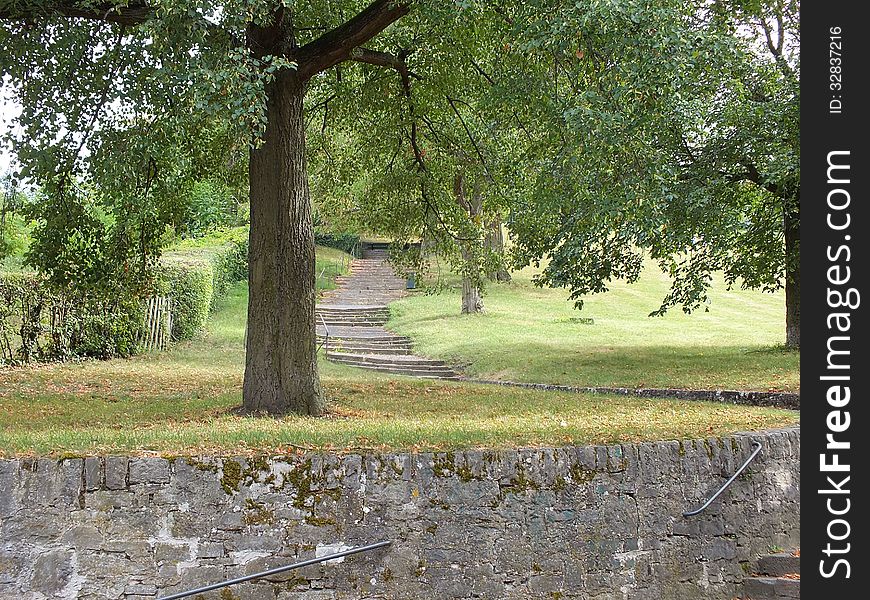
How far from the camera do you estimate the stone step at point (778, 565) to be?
7.79 metres

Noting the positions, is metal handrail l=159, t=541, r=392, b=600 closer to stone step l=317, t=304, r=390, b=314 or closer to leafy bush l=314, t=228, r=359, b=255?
stone step l=317, t=304, r=390, b=314

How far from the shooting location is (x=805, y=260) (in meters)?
6.35

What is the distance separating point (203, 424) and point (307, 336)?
1841 mm

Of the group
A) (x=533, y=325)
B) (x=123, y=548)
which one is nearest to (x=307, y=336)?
(x=123, y=548)

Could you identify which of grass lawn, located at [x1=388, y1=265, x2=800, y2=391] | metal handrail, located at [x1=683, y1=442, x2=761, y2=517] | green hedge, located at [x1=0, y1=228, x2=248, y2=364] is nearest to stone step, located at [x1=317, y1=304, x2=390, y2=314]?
grass lawn, located at [x1=388, y1=265, x2=800, y2=391]

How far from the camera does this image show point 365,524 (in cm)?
666

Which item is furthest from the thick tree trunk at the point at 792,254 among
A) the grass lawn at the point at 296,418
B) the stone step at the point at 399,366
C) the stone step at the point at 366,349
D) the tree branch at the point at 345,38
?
the stone step at the point at 366,349

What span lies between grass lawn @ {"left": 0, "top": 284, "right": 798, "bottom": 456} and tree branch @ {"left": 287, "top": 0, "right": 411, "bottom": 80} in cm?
417

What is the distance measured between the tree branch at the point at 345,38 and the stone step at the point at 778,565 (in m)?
6.75

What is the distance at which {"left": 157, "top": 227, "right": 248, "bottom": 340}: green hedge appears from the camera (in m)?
22.3

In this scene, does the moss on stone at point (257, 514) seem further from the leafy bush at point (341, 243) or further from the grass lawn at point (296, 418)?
the leafy bush at point (341, 243)

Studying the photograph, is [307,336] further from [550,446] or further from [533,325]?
[533,325]

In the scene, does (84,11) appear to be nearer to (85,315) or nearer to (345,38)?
(345,38)

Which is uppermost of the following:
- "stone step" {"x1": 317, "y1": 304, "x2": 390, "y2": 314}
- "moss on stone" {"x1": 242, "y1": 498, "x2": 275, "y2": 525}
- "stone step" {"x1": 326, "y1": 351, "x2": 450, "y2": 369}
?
"stone step" {"x1": 317, "y1": 304, "x2": 390, "y2": 314}
